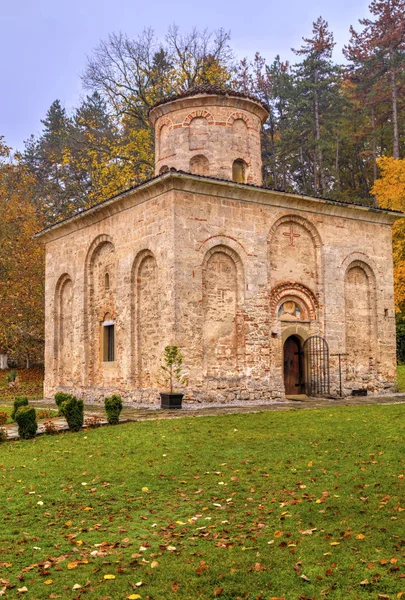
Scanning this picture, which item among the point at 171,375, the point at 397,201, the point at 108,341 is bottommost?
the point at 171,375

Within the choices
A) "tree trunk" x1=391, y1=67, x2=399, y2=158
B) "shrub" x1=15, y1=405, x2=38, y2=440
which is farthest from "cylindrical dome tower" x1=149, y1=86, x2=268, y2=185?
"tree trunk" x1=391, y1=67, x2=399, y2=158

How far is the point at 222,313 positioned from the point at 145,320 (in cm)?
232

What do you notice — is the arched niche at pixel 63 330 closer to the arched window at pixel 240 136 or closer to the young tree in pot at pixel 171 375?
the young tree in pot at pixel 171 375

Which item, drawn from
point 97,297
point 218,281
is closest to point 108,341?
point 97,297

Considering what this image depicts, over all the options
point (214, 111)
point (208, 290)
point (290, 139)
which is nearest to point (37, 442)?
point (208, 290)

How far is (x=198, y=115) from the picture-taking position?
2020 cm

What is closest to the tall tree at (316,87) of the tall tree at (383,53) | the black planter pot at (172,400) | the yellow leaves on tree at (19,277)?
the tall tree at (383,53)

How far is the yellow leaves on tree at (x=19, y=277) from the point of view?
95.6 ft

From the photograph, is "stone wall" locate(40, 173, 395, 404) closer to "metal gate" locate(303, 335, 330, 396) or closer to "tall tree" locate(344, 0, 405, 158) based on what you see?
"metal gate" locate(303, 335, 330, 396)

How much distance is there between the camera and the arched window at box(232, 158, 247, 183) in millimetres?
20141

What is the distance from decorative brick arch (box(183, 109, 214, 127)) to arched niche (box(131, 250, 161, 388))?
5.21m

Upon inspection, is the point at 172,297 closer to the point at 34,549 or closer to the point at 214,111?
the point at 214,111

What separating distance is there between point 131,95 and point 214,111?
14310mm

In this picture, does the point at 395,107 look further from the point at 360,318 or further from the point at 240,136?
the point at 360,318
